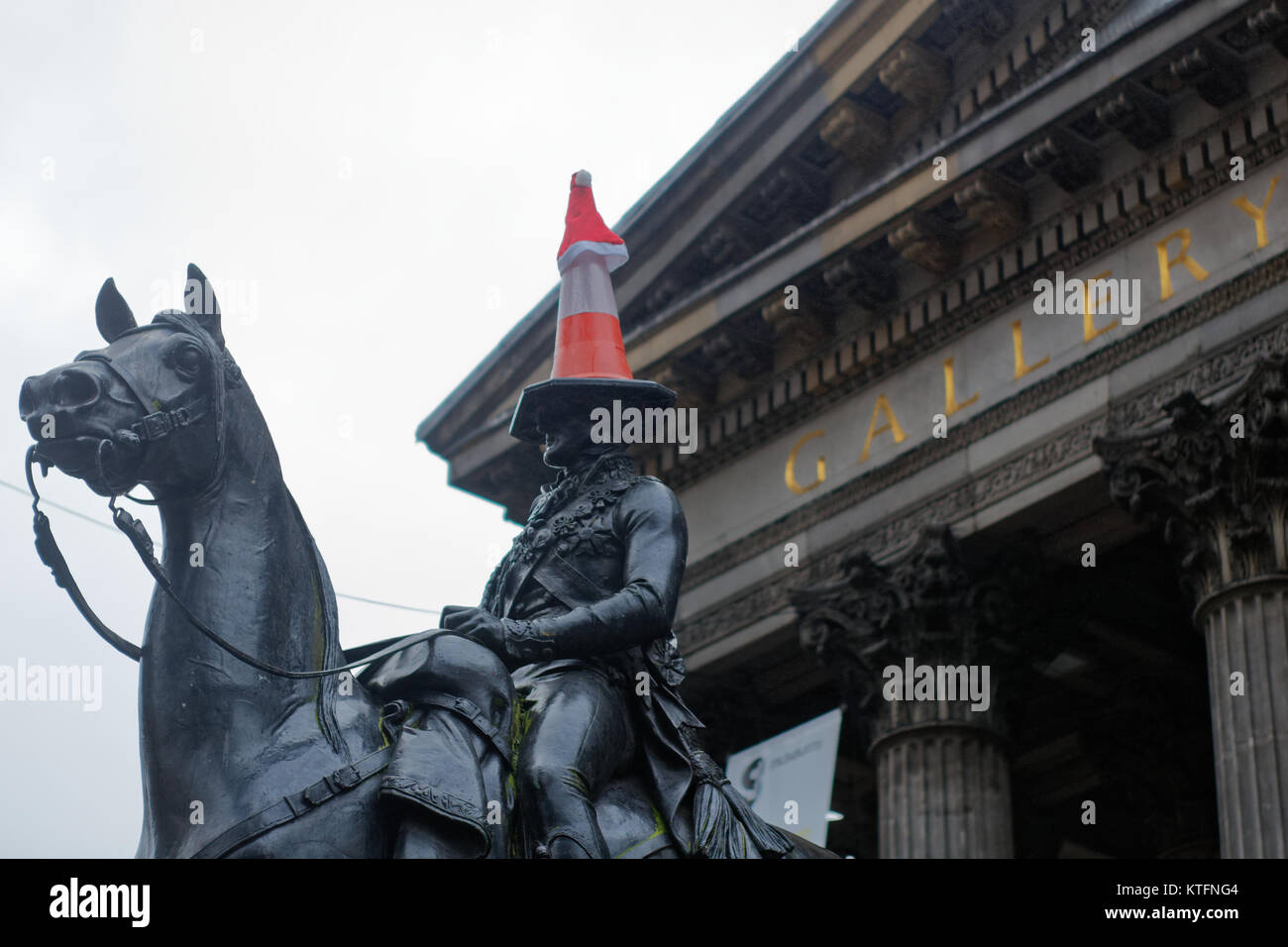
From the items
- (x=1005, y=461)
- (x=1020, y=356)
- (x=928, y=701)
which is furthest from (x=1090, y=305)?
(x=928, y=701)

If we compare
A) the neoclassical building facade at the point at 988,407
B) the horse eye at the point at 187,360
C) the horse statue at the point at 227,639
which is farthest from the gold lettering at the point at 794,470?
the horse eye at the point at 187,360

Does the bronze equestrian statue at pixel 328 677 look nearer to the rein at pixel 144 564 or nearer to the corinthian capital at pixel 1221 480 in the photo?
the rein at pixel 144 564

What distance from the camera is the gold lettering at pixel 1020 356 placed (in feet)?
73.8

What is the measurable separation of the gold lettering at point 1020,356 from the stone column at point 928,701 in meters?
1.81

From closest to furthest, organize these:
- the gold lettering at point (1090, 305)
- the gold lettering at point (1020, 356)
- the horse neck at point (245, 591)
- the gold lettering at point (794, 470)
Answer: the horse neck at point (245, 591), the gold lettering at point (1090, 305), the gold lettering at point (1020, 356), the gold lettering at point (794, 470)

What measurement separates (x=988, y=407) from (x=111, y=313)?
55.0ft

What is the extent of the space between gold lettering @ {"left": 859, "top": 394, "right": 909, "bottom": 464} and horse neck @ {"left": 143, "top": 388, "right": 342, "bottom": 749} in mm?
17539

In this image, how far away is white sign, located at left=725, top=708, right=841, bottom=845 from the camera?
69.4 feet

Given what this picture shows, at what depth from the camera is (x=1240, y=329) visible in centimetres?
1997

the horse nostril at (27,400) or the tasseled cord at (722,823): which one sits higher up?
the horse nostril at (27,400)

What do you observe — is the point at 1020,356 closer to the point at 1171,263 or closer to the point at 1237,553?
the point at 1171,263

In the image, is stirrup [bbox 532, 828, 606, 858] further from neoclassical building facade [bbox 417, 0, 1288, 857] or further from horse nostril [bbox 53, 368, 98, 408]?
neoclassical building facade [bbox 417, 0, 1288, 857]

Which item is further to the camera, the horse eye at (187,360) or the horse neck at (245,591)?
the horse eye at (187,360)

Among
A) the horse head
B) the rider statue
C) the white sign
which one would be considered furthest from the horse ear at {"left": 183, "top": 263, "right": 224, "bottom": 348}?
the white sign
